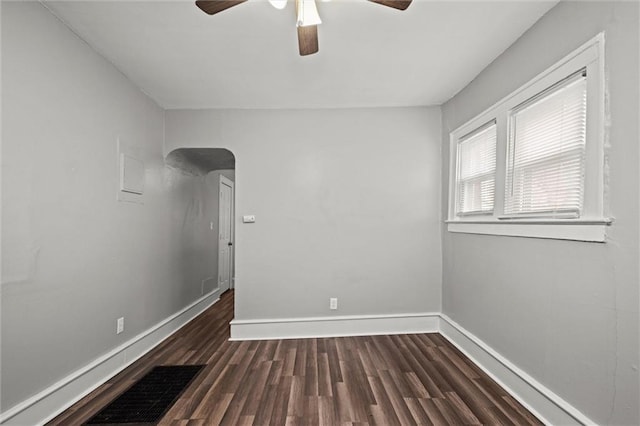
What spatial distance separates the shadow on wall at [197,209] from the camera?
12.1 feet

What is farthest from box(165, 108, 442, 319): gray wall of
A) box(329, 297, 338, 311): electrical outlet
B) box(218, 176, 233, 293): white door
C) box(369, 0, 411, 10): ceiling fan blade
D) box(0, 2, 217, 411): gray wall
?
box(218, 176, 233, 293): white door

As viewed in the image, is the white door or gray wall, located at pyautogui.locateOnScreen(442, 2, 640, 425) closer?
gray wall, located at pyautogui.locateOnScreen(442, 2, 640, 425)

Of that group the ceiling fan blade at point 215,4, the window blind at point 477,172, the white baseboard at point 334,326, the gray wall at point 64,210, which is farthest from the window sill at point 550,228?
the gray wall at point 64,210

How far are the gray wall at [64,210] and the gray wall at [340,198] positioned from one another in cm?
103

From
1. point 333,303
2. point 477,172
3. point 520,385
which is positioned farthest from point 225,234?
point 520,385

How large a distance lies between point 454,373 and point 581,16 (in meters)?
2.57

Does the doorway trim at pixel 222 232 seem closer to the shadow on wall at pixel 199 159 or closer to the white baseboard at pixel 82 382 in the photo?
the shadow on wall at pixel 199 159

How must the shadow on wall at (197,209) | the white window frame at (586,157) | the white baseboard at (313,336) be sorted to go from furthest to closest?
the shadow on wall at (197,209)
the white baseboard at (313,336)
the white window frame at (586,157)

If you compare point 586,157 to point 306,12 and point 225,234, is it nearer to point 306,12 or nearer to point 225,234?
point 306,12

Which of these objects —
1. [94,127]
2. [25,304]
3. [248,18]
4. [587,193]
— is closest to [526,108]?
[587,193]

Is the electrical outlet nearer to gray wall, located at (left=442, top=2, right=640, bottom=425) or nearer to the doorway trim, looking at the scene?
gray wall, located at (left=442, top=2, right=640, bottom=425)

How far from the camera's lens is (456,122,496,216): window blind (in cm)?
263

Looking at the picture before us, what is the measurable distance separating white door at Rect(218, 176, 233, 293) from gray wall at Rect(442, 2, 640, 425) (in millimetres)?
4134

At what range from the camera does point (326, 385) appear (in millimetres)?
2334
